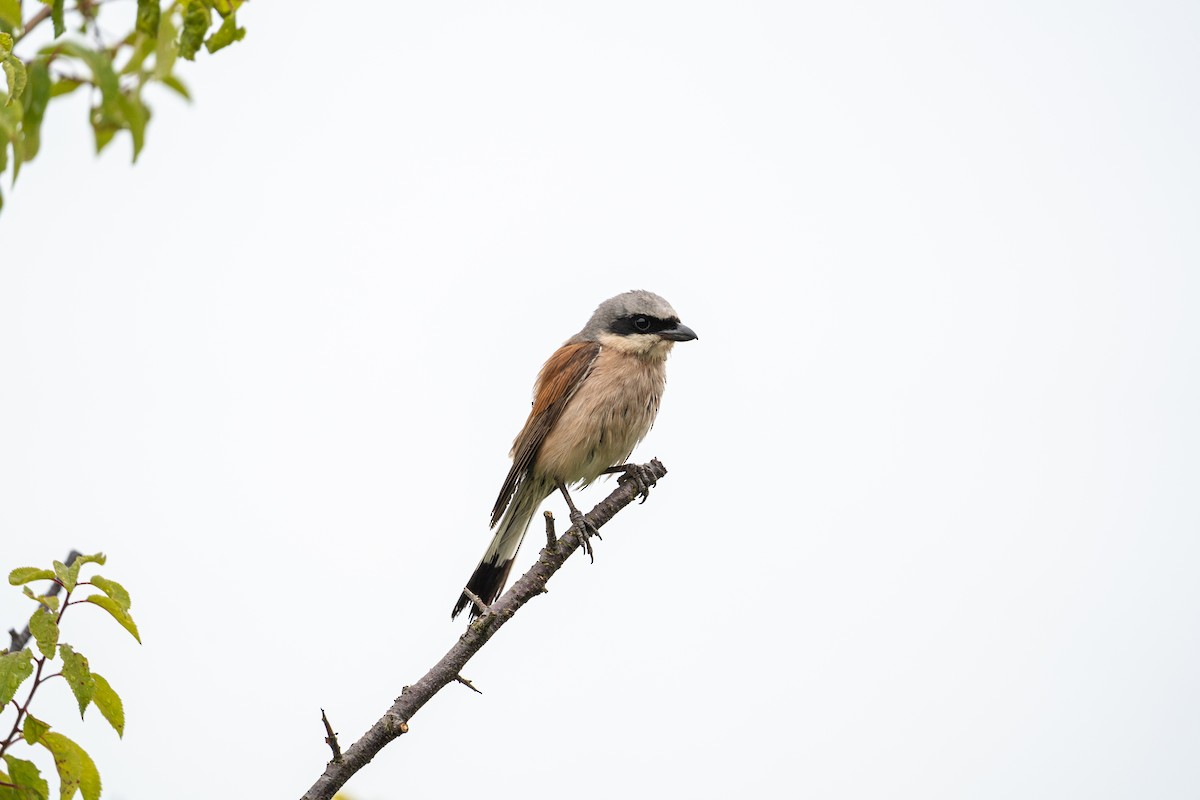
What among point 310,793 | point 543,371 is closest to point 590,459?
point 543,371

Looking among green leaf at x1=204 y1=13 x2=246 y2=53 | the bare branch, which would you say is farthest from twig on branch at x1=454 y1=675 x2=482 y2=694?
green leaf at x1=204 y1=13 x2=246 y2=53

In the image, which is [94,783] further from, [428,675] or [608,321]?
[608,321]

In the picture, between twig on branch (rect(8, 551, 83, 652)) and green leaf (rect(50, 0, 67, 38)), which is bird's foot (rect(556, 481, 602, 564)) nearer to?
twig on branch (rect(8, 551, 83, 652))

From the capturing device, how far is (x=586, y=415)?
21.2ft

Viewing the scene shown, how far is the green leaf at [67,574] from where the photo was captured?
2.25m

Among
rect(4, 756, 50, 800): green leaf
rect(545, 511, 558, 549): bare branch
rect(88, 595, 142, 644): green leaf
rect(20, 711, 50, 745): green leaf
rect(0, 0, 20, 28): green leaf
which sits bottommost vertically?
rect(4, 756, 50, 800): green leaf

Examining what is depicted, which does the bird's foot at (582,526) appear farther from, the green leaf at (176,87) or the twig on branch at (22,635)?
the green leaf at (176,87)

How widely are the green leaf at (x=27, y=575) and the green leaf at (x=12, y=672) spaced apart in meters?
0.15

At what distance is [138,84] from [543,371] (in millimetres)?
5549

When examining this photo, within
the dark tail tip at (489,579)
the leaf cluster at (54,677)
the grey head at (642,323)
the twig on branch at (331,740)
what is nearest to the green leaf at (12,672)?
the leaf cluster at (54,677)

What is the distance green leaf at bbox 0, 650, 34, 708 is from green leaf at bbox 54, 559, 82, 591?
0.47ft

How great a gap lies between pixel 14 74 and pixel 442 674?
1950 millimetres

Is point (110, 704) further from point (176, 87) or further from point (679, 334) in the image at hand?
point (679, 334)

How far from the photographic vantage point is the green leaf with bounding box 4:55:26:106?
5.52 feet
